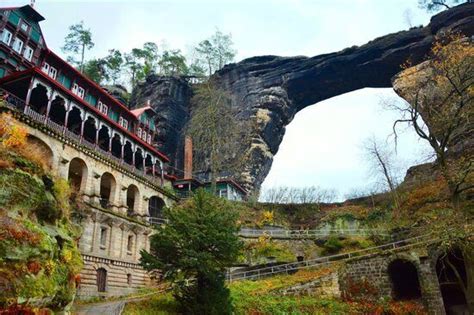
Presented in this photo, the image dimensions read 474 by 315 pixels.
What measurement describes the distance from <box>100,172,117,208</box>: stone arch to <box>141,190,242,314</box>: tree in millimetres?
15179

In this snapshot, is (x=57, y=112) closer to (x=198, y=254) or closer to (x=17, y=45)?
(x=17, y=45)

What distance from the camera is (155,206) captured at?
40.5 m

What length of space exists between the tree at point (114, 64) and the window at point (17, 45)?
98.2 ft

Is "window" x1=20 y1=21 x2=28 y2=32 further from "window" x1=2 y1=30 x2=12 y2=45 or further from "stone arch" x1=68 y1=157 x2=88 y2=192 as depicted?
"stone arch" x1=68 y1=157 x2=88 y2=192

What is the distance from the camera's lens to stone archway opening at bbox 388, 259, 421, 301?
991 inches

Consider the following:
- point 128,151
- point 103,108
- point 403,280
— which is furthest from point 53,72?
point 403,280

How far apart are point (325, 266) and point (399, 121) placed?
1506cm

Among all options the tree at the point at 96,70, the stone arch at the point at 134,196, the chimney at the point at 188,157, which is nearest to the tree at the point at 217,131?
the chimney at the point at 188,157

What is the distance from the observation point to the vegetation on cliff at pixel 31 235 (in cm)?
1006

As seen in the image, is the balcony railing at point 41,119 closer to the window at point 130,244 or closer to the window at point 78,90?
the window at point 130,244

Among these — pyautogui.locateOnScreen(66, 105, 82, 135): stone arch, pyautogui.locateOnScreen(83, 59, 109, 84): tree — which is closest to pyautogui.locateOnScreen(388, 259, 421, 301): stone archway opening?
pyautogui.locateOnScreen(66, 105, 82, 135): stone arch

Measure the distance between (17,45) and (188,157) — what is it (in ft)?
82.7

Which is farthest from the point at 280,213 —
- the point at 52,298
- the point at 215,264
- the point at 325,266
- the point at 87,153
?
the point at 52,298

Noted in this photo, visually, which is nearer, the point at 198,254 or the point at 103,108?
the point at 198,254
